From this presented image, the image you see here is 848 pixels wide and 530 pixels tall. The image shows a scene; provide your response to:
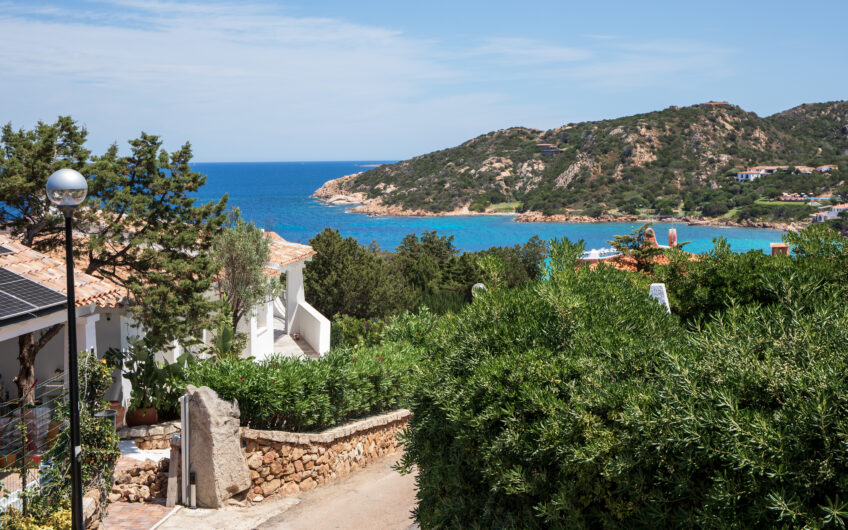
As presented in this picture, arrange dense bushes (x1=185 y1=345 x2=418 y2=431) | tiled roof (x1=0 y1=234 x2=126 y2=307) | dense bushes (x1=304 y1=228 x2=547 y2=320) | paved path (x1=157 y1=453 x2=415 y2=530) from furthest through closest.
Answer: dense bushes (x1=304 y1=228 x2=547 y2=320)
dense bushes (x1=185 y1=345 x2=418 y2=431)
tiled roof (x1=0 y1=234 x2=126 y2=307)
paved path (x1=157 y1=453 x2=415 y2=530)

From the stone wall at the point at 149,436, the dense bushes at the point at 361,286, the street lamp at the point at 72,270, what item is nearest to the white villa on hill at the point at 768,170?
the dense bushes at the point at 361,286

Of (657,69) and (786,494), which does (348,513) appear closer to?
(786,494)

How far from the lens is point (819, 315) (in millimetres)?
5039

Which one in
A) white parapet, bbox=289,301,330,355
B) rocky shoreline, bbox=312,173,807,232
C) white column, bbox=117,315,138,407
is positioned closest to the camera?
white column, bbox=117,315,138,407

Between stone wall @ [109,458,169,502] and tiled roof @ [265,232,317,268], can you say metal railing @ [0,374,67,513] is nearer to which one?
stone wall @ [109,458,169,502]

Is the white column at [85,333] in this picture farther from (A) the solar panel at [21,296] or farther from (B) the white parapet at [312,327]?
(B) the white parapet at [312,327]

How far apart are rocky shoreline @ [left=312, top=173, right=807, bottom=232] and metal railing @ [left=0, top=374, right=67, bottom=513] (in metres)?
74.7

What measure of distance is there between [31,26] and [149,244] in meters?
10.4

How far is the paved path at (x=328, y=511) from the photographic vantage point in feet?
36.8

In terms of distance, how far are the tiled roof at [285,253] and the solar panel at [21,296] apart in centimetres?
1017

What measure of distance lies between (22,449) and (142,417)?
16.4 ft

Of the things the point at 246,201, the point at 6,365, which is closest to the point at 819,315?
the point at 6,365

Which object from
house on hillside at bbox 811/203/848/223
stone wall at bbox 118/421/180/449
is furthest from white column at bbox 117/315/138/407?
house on hillside at bbox 811/203/848/223

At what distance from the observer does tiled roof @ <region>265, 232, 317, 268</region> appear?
22.3 m
